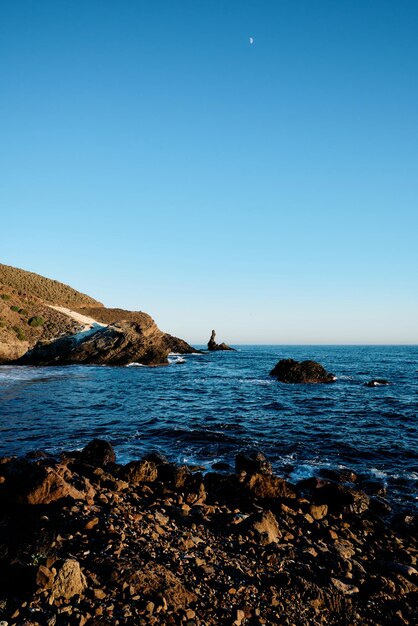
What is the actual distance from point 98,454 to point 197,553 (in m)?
9.13

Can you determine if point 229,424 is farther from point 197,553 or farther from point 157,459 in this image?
point 197,553

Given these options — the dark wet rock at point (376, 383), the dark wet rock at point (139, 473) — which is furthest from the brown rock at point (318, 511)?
the dark wet rock at point (376, 383)

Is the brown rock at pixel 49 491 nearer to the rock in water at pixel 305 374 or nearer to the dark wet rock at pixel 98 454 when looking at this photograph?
the dark wet rock at pixel 98 454

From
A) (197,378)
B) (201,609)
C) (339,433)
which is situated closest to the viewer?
(201,609)

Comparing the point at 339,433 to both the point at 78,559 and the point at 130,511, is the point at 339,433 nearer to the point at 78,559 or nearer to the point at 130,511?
the point at 130,511

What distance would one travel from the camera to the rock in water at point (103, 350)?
66188 millimetres

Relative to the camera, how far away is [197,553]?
7984 mm

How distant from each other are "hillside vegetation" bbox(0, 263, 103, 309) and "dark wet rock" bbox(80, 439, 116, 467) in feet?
319

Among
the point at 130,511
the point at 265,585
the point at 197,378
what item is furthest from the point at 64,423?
the point at 197,378

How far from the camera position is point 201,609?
20.3 feet

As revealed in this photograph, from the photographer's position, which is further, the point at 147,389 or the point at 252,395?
the point at 147,389

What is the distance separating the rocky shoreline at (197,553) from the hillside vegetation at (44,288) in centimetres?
10341

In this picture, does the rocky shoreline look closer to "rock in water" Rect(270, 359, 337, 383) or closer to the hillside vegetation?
"rock in water" Rect(270, 359, 337, 383)

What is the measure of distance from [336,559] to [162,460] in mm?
9048
